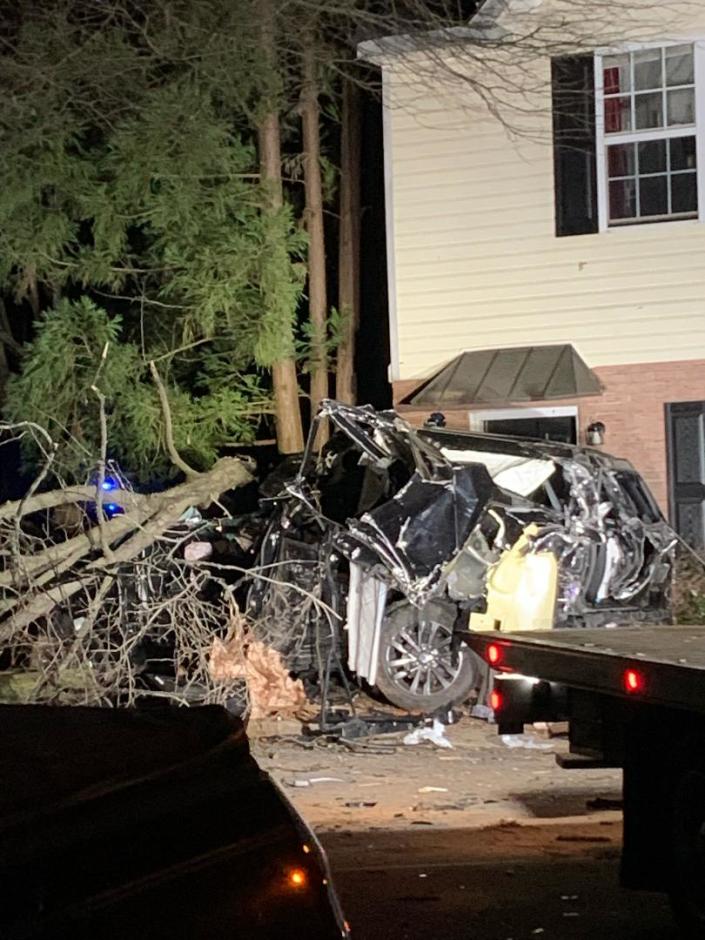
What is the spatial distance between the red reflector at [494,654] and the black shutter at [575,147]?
313 inches

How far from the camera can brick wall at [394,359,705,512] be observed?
13648 mm

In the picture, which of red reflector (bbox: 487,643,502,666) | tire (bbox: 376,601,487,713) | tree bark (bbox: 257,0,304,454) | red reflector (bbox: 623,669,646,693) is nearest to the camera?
red reflector (bbox: 623,669,646,693)

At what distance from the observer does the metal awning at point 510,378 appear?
521 inches

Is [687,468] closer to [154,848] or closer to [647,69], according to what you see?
[647,69]

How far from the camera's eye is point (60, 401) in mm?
13812

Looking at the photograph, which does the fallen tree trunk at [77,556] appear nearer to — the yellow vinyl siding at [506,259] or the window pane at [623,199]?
the yellow vinyl siding at [506,259]

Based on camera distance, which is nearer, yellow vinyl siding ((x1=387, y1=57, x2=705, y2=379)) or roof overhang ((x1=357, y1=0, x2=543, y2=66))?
yellow vinyl siding ((x1=387, y1=57, x2=705, y2=379))

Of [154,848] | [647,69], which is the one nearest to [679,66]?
[647,69]

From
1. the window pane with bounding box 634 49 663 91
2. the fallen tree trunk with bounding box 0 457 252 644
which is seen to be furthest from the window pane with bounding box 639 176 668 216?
the fallen tree trunk with bounding box 0 457 252 644

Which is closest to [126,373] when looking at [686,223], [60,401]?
[60,401]

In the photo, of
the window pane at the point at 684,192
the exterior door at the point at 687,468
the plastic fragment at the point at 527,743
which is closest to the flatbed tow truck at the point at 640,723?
the plastic fragment at the point at 527,743

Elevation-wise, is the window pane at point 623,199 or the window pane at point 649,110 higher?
the window pane at point 649,110

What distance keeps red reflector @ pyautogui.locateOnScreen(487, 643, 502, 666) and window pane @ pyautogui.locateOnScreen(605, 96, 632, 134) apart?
8501 millimetres

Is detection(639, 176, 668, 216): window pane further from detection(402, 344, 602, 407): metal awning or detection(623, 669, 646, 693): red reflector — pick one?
detection(623, 669, 646, 693): red reflector
